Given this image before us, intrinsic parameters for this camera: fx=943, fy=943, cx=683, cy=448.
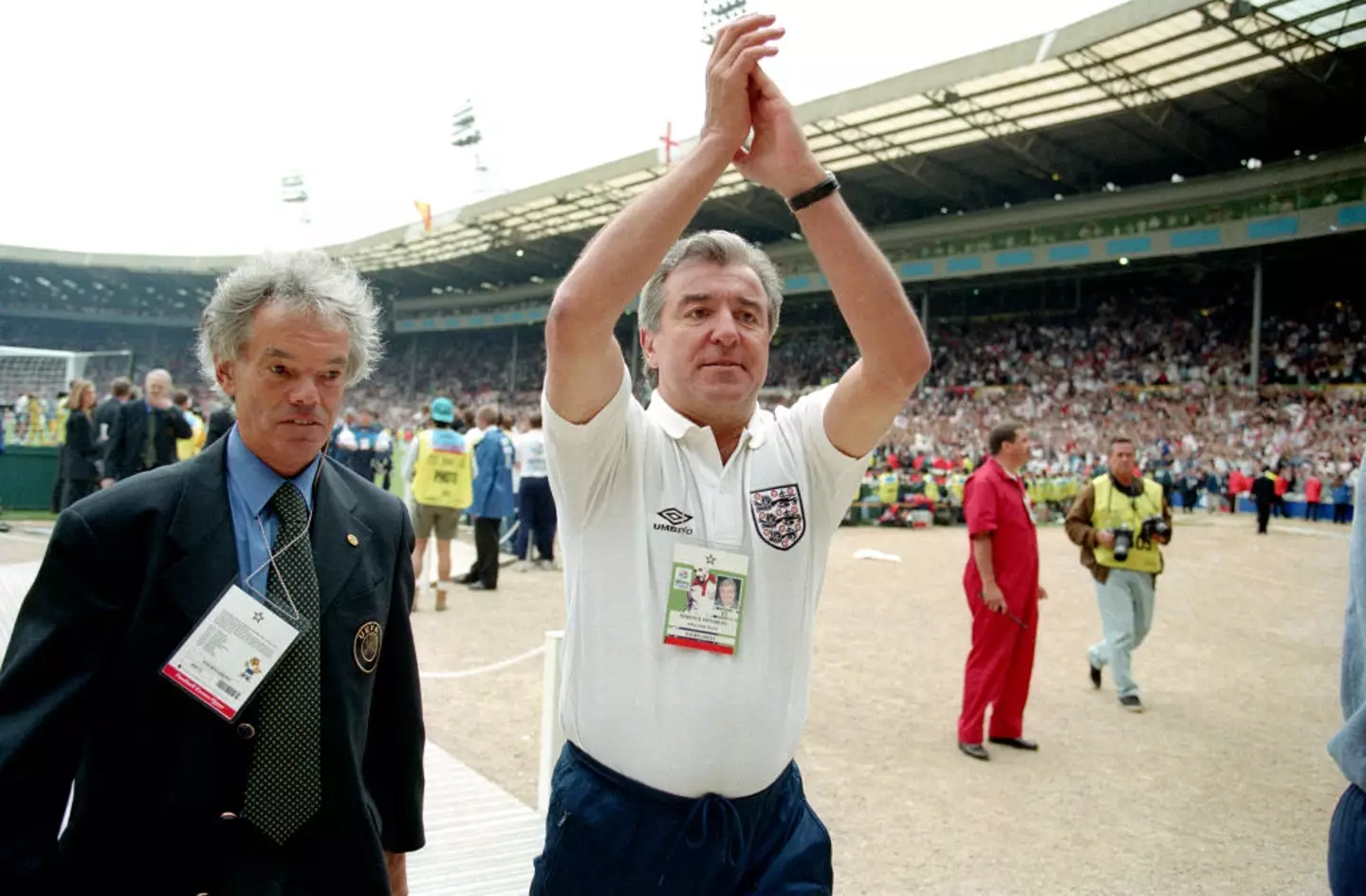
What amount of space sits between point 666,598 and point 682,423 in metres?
0.33

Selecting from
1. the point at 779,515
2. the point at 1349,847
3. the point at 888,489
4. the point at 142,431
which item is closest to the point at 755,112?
the point at 779,515

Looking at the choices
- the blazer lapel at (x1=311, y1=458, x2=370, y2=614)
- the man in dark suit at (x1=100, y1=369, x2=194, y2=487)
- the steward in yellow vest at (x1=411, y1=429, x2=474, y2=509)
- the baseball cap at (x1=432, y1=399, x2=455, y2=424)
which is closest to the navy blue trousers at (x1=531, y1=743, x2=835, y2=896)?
the blazer lapel at (x1=311, y1=458, x2=370, y2=614)

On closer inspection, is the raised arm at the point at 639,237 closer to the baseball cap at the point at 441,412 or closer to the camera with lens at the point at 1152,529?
the camera with lens at the point at 1152,529

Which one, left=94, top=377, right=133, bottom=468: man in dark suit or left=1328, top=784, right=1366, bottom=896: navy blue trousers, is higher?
left=94, top=377, right=133, bottom=468: man in dark suit

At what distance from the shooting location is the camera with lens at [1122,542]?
6031 mm

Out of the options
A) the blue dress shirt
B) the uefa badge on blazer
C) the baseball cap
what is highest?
the baseball cap

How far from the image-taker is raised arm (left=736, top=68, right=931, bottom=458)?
160 centimetres

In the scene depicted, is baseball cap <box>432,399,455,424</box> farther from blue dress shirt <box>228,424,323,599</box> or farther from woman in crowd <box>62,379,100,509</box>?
blue dress shirt <box>228,424,323,599</box>

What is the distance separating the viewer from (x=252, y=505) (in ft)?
5.38

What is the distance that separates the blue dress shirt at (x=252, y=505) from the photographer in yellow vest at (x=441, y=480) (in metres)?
6.95

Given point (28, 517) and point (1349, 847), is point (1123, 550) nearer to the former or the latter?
point (1349, 847)

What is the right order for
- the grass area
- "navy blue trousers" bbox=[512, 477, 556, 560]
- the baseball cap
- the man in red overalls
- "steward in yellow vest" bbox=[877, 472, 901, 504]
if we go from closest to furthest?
the man in red overalls
the baseball cap
"navy blue trousers" bbox=[512, 477, 556, 560]
the grass area
"steward in yellow vest" bbox=[877, 472, 901, 504]

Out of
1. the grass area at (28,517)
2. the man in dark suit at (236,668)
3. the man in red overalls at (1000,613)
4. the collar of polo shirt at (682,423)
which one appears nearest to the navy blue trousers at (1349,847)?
the collar of polo shirt at (682,423)

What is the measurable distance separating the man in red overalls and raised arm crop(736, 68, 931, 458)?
12.1 ft
